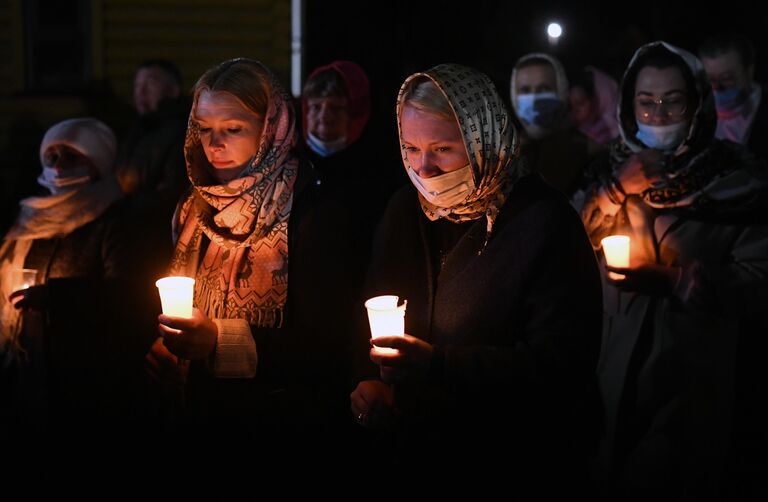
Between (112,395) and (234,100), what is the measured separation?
75.5 inches

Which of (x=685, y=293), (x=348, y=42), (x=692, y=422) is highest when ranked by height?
(x=348, y=42)

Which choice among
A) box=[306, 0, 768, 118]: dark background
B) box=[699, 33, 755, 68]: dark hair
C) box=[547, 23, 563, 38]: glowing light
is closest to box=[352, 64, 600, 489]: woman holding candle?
box=[699, 33, 755, 68]: dark hair

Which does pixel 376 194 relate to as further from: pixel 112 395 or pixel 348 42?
pixel 348 42

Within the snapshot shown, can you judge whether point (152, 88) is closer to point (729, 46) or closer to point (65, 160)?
point (65, 160)

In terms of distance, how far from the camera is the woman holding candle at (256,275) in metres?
3.31

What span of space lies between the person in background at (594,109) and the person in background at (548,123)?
33.5 inches

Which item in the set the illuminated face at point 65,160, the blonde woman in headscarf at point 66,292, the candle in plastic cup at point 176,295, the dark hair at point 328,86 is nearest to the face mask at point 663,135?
the dark hair at point 328,86

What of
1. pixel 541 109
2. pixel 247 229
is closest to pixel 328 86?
pixel 541 109

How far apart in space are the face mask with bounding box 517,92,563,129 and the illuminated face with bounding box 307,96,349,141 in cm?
155

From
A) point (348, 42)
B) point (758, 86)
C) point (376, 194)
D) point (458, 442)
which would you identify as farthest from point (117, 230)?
point (348, 42)

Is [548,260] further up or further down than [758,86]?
further down

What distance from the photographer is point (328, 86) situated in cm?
566

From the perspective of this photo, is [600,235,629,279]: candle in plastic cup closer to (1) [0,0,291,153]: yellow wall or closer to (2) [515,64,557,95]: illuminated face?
(2) [515,64,557,95]: illuminated face

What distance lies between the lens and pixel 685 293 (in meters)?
4.05
